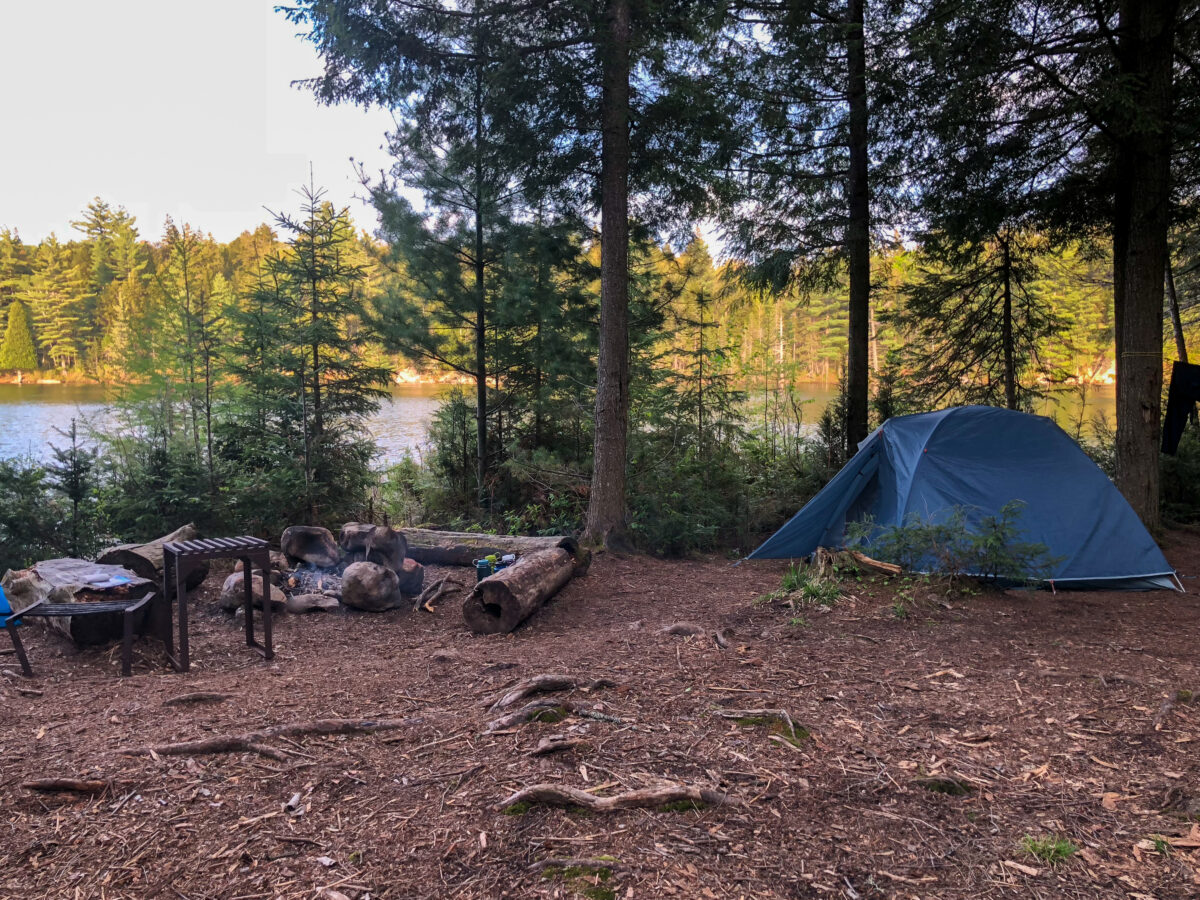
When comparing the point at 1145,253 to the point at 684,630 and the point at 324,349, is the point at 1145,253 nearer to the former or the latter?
the point at 684,630

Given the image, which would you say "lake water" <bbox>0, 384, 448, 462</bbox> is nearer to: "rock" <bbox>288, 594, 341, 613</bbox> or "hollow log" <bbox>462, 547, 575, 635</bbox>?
"rock" <bbox>288, 594, 341, 613</bbox>

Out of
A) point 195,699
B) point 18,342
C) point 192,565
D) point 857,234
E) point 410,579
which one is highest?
point 18,342

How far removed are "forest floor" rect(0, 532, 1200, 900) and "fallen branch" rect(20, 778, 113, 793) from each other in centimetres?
3

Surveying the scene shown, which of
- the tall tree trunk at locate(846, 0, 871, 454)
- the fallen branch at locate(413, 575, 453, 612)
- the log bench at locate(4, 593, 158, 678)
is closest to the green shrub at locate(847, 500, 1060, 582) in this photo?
the fallen branch at locate(413, 575, 453, 612)

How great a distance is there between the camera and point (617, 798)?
91.8 inches

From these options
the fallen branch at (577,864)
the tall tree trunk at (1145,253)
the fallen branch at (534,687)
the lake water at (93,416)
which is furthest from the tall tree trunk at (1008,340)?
the fallen branch at (577,864)

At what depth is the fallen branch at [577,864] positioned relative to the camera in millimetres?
2006

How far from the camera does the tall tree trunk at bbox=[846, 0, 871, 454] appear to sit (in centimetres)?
805

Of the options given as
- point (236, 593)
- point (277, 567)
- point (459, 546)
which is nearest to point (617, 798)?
point (236, 593)

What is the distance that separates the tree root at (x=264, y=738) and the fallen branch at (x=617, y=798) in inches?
38.1

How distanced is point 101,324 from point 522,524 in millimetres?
30936

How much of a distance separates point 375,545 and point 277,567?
37.3 inches

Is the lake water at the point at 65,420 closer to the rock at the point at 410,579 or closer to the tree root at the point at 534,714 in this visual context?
the rock at the point at 410,579

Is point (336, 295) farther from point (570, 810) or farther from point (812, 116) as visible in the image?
point (570, 810)
